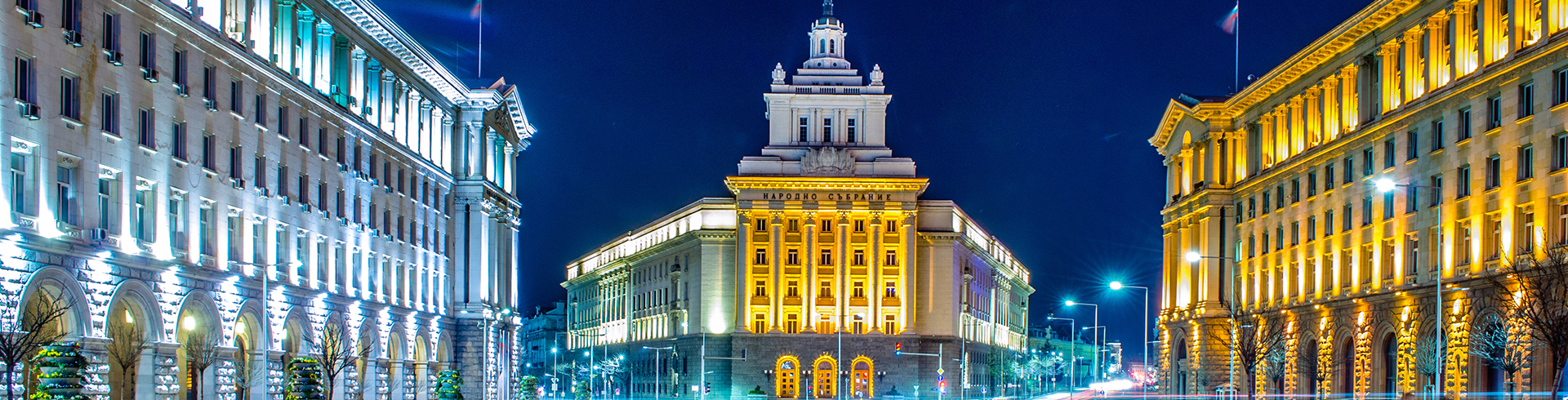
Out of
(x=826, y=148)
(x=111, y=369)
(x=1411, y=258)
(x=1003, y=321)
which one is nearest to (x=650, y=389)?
(x=826, y=148)

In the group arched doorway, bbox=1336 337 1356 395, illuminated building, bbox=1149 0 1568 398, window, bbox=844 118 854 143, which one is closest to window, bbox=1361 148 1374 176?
illuminated building, bbox=1149 0 1568 398

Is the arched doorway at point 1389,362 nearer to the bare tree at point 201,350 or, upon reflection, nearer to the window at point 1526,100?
the window at point 1526,100

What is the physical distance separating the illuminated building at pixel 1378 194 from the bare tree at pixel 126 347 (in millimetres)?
36428

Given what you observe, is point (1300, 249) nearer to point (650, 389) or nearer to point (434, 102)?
point (434, 102)

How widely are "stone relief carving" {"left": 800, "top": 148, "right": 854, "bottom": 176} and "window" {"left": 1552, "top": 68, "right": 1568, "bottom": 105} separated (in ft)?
281

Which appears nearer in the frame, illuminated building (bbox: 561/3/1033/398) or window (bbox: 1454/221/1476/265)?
window (bbox: 1454/221/1476/265)

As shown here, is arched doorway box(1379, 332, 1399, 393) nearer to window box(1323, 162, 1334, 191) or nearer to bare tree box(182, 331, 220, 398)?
window box(1323, 162, 1334, 191)

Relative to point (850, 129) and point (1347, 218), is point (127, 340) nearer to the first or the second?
point (1347, 218)

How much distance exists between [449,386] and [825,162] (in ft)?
243

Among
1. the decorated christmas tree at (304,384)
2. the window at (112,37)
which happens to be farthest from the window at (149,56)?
the decorated christmas tree at (304,384)

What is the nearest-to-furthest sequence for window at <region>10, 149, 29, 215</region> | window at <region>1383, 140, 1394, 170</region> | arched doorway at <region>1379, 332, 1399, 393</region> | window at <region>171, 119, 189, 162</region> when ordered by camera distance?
window at <region>10, 149, 29, 215</region> → window at <region>171, 119, 189, 162</region> → arched doorway at <region>1379, 332, 1399, 393</region> → window at <region>1383, 140, 1394, 170</region>

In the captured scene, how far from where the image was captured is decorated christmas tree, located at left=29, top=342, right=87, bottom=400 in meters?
35.0

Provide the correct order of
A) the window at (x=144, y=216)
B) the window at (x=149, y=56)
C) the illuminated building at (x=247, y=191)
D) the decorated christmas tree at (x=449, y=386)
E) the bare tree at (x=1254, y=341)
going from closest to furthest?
the illuminated building at (x=247, y=191) < the window at (x=149, y=56) < the window at (x=144, y=216) < the decorated christmas tree at (x=449, y=386) < the bare tree at (x=1254, y=341)

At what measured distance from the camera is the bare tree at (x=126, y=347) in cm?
4656
